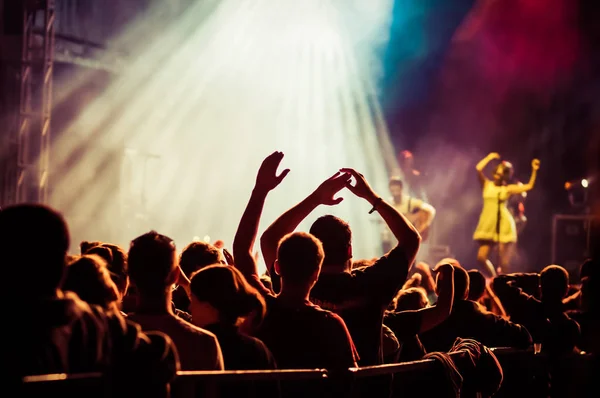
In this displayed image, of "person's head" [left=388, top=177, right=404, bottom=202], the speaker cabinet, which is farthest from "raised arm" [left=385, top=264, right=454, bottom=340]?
the speaker cabinet

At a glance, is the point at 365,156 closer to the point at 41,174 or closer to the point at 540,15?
the point at 540,15

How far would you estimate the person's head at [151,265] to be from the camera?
2791mm

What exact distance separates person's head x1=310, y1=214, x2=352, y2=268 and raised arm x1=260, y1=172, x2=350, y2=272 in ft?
0.88

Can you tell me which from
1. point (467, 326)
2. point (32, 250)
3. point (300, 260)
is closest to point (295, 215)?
point (300, 260)

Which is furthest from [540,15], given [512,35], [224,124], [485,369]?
[485,369]

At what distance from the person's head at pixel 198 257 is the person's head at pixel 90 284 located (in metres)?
1.26

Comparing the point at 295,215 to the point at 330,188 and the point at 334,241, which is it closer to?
the point at 330,188

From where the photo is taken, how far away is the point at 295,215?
378 centimetres

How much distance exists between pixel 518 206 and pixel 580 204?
134cm

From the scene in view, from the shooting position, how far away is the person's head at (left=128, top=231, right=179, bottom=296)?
2791 mm

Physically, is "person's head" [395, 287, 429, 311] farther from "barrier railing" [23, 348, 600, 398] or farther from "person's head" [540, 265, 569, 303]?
"person's head" [540, 265, 569, 303]

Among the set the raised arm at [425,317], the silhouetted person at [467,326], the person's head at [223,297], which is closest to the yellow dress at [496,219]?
the silhouetted person at [467,326]

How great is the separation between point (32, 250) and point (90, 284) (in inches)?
24.1

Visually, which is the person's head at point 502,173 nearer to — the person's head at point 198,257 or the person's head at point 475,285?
the person's head at point 475,285
